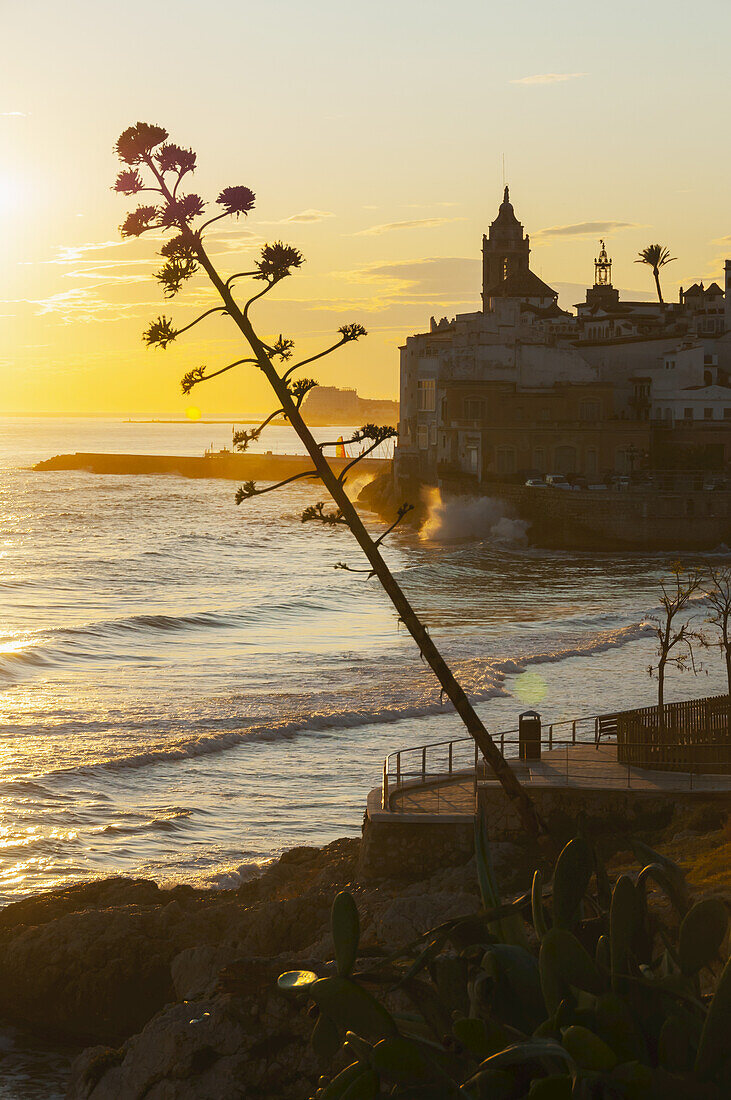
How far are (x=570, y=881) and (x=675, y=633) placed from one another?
37.1 metres

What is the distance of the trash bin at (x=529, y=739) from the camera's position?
1764 centimetres

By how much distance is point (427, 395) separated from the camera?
9619cm

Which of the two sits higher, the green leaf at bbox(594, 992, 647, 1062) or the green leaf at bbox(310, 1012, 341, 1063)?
the green leaf at bbox(594, 992, 647, 1062)

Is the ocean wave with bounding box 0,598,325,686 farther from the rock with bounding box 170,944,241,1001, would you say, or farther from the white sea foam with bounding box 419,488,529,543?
the white sea foam with bounding box 419,488,529,543

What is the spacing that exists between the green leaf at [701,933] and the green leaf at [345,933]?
4.52 feet

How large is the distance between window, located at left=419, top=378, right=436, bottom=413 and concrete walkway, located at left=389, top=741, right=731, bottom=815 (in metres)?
78.4

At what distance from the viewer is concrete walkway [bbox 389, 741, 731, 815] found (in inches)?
630

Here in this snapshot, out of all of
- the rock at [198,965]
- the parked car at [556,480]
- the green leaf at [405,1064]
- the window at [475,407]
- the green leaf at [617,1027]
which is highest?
the window at [475,407]

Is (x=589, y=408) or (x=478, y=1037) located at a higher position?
(x=589, y=408)

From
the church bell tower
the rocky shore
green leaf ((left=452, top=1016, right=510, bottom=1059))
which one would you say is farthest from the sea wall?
the church bell tower

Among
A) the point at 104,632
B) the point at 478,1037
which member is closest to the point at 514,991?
the point at 478,1037

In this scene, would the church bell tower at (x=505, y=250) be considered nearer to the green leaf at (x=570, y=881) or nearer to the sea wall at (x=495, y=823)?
the sea wall at (x=495, y=823)

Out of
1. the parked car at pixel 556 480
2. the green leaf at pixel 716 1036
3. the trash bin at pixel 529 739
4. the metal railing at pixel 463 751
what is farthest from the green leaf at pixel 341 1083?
the parked car at pixel 556 480

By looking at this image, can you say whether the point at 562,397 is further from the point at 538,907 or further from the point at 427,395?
the point at 538,907
